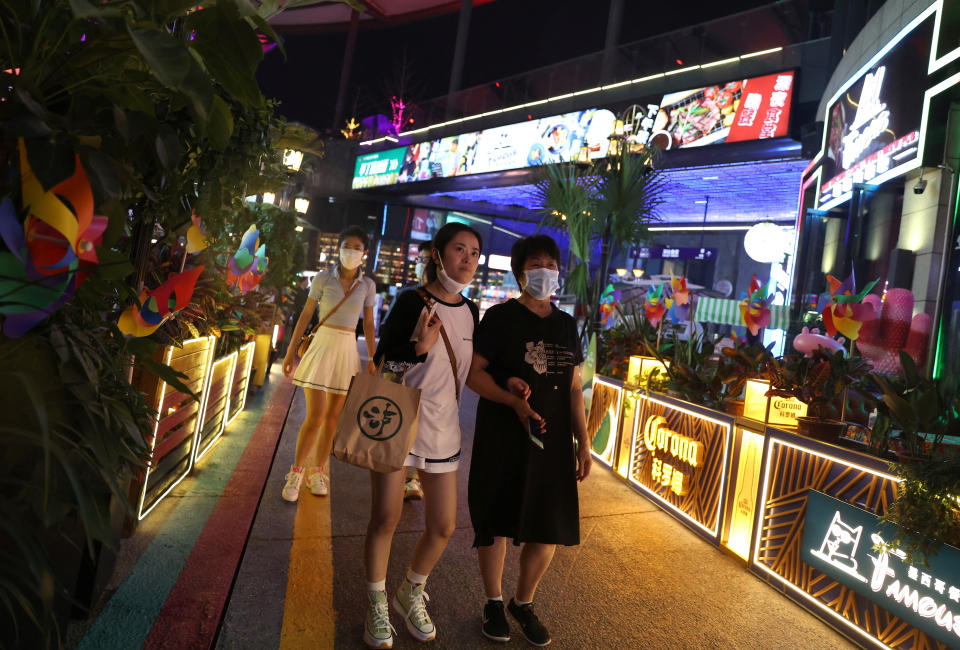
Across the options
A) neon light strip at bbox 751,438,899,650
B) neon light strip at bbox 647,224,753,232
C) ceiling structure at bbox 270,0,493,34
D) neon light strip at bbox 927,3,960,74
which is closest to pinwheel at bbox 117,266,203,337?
neon light strip at bbox 751,438,899,650

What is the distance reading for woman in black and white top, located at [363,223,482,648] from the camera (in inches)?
99.0

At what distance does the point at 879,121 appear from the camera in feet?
28.1

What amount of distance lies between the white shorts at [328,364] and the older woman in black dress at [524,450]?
1.73m

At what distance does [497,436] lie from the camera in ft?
8.90

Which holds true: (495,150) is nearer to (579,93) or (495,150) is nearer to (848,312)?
(579,93)

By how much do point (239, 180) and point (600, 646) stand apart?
2381mm

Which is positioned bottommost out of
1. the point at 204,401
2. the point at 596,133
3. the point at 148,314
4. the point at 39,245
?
the point at 204,401

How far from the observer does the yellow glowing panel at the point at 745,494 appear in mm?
3797

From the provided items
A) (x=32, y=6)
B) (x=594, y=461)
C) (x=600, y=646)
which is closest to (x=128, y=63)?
(x=32, y=6)

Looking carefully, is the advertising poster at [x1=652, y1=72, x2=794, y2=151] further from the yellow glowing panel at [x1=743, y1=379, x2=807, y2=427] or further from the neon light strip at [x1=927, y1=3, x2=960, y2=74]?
the yellow glowing panel at [x1=743, y1=379, x2=807, y2=427]

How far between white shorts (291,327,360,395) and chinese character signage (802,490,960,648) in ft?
9.21

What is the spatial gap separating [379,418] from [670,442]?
10.3 ft

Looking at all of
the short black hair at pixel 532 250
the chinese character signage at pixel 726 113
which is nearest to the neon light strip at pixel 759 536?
the short black hair at pixel 532 250

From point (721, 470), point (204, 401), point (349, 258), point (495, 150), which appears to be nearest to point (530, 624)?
point (721, 470)
